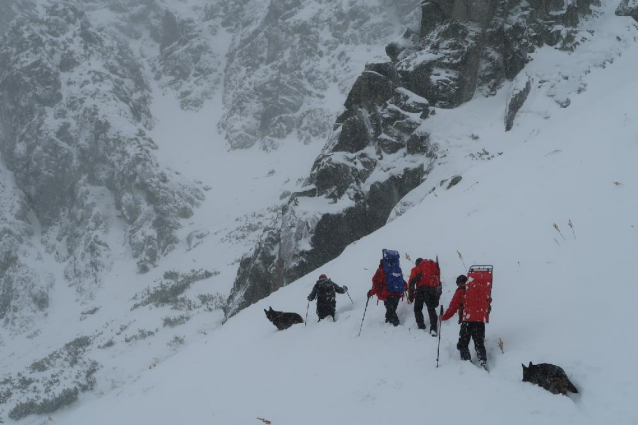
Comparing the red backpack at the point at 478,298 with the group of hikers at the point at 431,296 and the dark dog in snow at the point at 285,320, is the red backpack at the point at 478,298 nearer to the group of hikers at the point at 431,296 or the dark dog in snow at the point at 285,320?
the group of hikers at the point at 431,296

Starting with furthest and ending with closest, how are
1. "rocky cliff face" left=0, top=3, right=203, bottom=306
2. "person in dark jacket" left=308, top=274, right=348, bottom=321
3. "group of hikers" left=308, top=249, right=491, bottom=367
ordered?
"rocky cliff face" left=0, top=3, right=203, bottom=306 < "person in dark jacket" left=308, top=274, right=348, bottom=321 < "group of hikers" left=308, top=249, right=491, bottom=367

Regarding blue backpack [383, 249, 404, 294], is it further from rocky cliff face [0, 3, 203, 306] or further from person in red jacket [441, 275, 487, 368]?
Result: rocky cliff face [0, 3, 203, 306]

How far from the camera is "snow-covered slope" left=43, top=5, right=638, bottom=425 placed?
580 centimetres

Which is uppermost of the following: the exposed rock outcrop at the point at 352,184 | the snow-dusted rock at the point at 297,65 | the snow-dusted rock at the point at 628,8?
the snow-dusted rock at the point at 297,65

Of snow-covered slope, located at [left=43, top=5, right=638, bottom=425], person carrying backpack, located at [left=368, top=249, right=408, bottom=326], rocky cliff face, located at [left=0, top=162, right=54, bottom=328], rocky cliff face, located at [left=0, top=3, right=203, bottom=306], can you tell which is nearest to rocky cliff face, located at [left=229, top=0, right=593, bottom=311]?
snow-covered slope, located at [left=43, top=5, right=638, bottom=425]

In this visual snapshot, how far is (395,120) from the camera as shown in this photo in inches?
1052

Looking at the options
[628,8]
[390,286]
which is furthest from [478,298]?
[628,8]

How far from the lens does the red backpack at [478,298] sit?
659 cm

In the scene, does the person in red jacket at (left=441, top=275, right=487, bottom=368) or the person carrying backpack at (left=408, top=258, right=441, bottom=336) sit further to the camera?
the person carrying backpack at (left=408, top=258, right=441, bottom=336)

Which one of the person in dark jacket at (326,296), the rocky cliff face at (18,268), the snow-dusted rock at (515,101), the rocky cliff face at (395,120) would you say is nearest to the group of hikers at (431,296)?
the person in dark jacket at (326,296)

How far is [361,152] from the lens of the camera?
2627cm

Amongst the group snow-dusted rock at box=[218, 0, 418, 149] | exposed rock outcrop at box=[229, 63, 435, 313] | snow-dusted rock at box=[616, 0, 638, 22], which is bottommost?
exposed rock outcrop at box=[229, 63, 435, 313]

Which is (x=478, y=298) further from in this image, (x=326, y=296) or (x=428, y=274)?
(x=326, y=296)

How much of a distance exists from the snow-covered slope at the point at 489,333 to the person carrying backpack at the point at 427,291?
1.14ft
